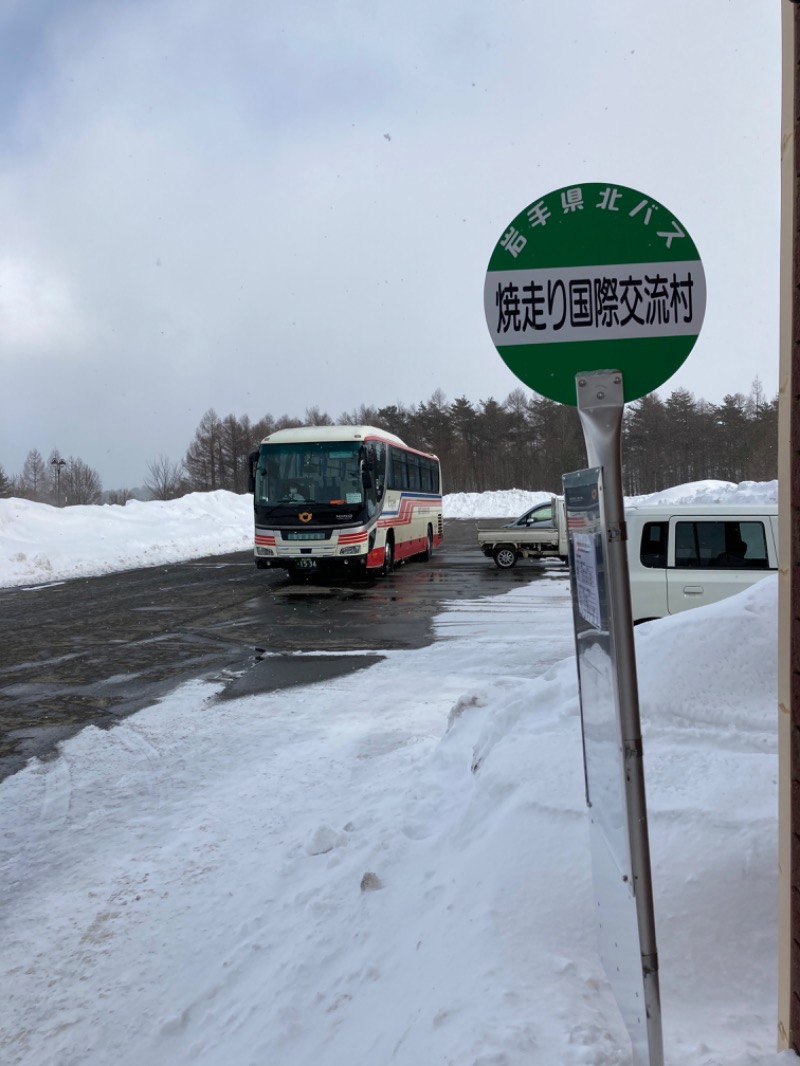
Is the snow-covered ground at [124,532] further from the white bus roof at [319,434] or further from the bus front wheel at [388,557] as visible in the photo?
the bus front wheel at [388,557]

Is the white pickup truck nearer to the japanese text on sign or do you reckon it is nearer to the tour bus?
the tour bus

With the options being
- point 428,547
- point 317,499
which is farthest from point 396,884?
point 428,547

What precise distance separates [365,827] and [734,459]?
239ft

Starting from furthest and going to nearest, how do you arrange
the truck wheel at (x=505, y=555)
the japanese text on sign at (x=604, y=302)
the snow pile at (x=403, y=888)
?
the truck wheel at (x=505, y=555)
the snow pile at (x=403, y=888)
the japanese text on sign at (x=604, y=302)

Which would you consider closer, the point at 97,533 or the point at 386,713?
the point at 386,713

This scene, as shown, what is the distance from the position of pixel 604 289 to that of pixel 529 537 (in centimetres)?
1857

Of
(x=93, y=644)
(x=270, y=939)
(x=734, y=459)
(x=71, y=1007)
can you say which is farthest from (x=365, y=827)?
(x=734, y=459)

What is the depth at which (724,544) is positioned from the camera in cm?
915

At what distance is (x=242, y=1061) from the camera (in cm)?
296

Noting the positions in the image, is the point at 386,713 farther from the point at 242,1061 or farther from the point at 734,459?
the point at 734,459

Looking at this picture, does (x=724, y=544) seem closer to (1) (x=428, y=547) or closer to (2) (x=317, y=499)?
(2) (x=317, y=499)

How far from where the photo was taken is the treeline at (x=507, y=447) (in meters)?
71.6

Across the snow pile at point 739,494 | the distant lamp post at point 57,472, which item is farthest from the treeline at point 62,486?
the snow pile at point 739,494

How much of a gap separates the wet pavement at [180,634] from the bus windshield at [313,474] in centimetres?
206
